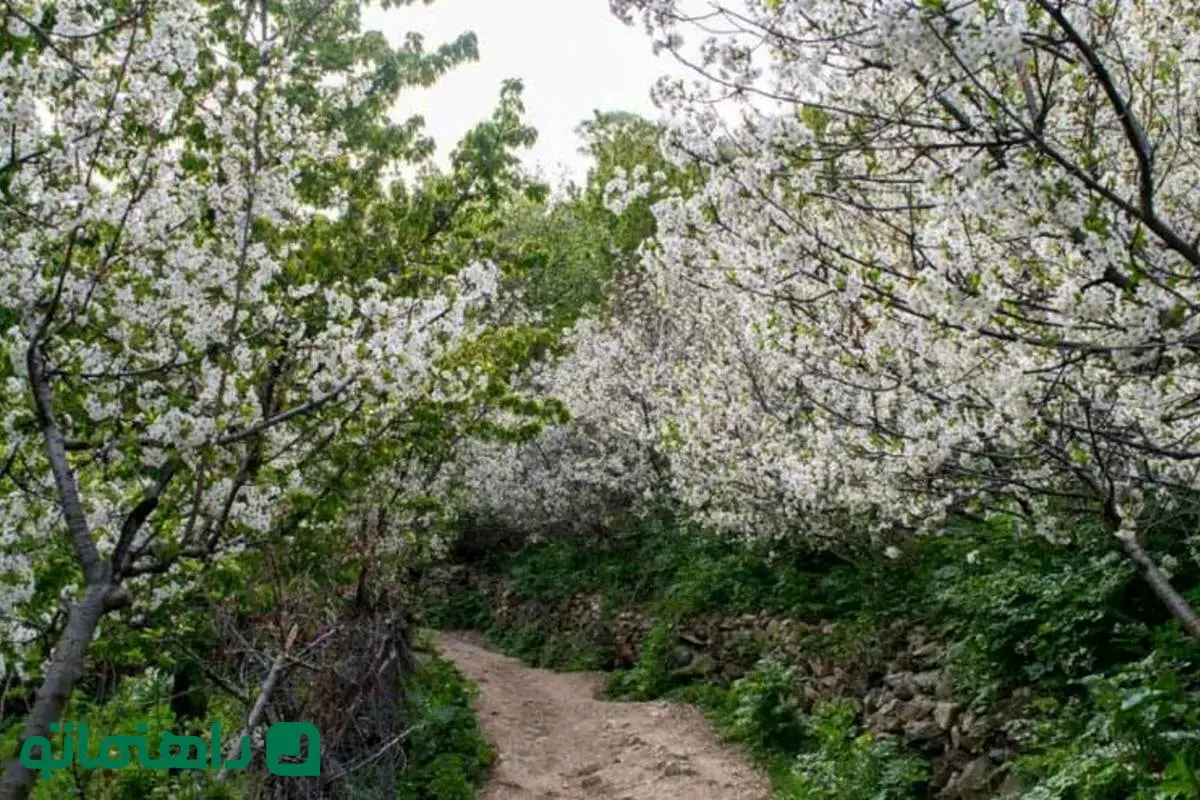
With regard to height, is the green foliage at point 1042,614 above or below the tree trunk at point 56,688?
above

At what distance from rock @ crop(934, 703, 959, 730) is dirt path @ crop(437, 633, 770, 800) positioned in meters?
2.09

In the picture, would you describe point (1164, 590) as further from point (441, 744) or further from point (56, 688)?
point (441, 744)

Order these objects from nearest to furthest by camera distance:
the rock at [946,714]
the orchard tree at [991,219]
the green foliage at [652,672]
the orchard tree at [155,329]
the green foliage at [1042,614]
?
the orchard tree at [991,219], the orchard tree at [155,329], the green foliage at [1042,614], the rock at [946,714], the green foliage at [652,672]

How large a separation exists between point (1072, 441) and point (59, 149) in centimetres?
479

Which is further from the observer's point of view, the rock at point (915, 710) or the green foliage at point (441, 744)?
the green foliage at point (441, 744)

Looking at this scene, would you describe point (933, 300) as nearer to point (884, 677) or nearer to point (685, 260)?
point (685, 260)

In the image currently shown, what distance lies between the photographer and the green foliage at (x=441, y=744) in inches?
377

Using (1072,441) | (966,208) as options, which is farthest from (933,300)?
(1072,441)

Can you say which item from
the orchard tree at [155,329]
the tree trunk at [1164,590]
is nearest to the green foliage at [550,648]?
the orchard tree at [155,329]

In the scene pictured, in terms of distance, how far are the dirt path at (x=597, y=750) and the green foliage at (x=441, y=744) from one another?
0.36 m

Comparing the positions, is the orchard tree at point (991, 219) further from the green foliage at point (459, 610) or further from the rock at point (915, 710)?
the green foliage at point (459, 610)

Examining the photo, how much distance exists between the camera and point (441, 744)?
424 inches

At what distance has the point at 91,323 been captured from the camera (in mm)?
4449
